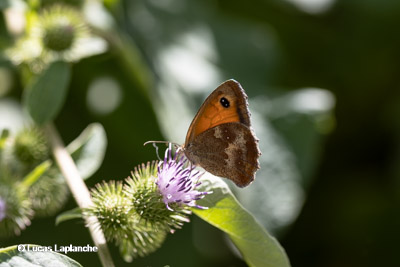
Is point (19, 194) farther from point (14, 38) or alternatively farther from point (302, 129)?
point (302, 129)

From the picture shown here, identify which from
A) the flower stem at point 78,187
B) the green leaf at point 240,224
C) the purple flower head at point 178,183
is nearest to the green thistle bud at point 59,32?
the flower stem at point 78,187

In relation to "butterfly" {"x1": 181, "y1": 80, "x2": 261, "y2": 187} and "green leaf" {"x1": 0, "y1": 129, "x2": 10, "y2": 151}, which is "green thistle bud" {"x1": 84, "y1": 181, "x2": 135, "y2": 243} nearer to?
"butterfly" {"x1": 181, "y1": 80, "x2": 261, "y2": 187}

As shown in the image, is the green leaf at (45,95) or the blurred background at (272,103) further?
the blurred background at (272,103)

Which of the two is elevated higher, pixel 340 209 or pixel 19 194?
pixel 19 194

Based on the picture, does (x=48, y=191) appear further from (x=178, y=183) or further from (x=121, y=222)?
(x=178, y=183)

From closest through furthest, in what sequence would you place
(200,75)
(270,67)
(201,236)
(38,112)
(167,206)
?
1. (167,206)
2. (38,112)
3. (201,236)
4. (200,75)
5. (270,67)

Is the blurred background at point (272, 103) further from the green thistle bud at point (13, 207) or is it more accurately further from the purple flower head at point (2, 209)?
the purple flower head at point (2, 209)

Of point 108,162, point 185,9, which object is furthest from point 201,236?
point 185,9

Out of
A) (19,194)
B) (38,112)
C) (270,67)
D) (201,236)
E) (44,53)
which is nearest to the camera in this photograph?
(19,194)
